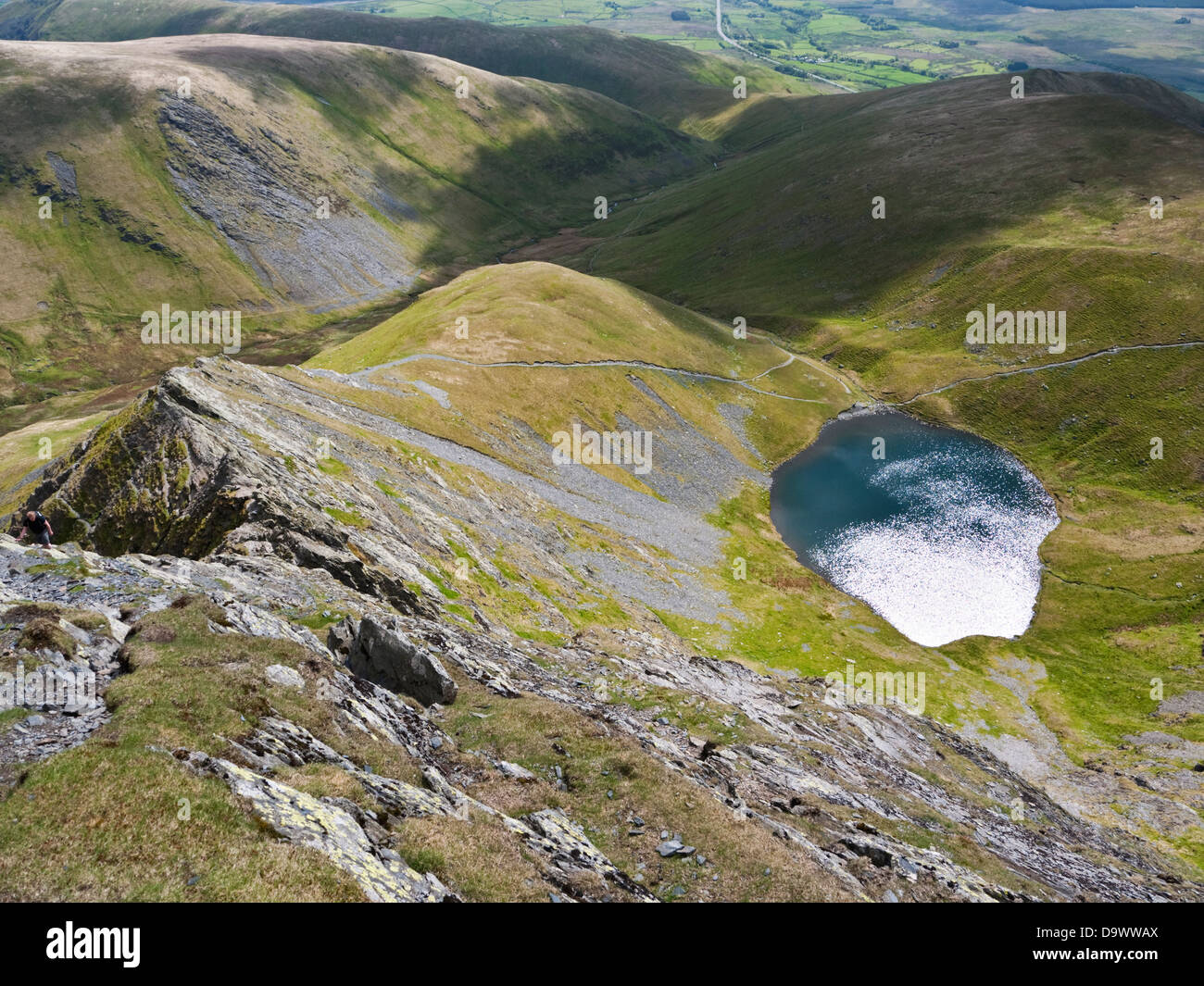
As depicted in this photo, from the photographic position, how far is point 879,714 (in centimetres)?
5719

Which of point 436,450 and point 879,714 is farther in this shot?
point 436,450

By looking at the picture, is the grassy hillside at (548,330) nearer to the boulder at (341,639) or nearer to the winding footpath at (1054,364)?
the winding footpath at (1054,364)

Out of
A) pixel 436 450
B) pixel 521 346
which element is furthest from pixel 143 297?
pixel 436 450

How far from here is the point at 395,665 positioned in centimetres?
3309

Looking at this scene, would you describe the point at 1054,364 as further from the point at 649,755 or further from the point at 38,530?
the point at 38,530

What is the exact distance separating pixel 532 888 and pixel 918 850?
21419mm

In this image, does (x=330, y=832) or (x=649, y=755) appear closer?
(x=330, y=832)

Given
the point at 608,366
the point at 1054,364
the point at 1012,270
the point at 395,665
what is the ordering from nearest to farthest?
the point at 395,665 → the point at 608,366 → the point at 1054,364 → the point at 1012,270

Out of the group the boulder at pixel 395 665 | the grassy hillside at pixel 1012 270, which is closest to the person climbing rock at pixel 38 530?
the boulder at pixel 395 665

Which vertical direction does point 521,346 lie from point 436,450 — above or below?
above

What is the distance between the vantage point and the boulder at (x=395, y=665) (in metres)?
32.8

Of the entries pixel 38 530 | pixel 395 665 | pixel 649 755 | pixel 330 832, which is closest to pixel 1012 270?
pixel 649 755

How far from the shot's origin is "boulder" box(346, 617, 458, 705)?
32.8m
